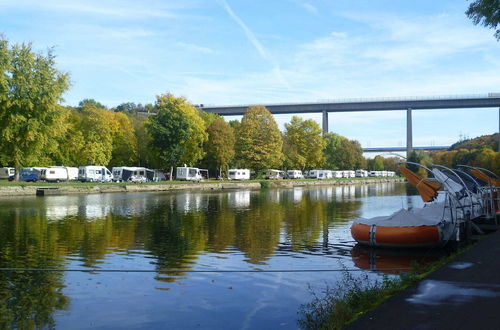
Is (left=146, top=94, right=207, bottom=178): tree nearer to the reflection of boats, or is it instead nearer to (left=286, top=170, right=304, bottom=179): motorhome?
(left=286, top=170, right=304, bottom=179): motorhome

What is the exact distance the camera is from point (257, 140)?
334 feet

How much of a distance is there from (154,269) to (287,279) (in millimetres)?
4696

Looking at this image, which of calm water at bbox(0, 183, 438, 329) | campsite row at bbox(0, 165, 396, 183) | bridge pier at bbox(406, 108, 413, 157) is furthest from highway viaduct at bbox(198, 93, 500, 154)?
calm water at bbox(0, 183, 438, 329)

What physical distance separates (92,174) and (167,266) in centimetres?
6563

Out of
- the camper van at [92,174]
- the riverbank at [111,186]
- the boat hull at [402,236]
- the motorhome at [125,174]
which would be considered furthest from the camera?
the motorhome at [125,174]

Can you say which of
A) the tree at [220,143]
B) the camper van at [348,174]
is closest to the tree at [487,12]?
the tree at [220,143]

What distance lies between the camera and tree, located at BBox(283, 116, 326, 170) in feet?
396

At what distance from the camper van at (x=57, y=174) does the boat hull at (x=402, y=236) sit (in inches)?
2531

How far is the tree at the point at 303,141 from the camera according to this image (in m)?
121

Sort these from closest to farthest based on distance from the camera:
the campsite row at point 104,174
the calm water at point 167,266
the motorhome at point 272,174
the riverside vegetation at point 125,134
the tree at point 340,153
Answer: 1. the calm water at point 167,266
2. the riverside vegetation at point 125,134
3. the campsite row at point 104,174
4. the motorhome at point 272,174
5. the tree at point 340,153

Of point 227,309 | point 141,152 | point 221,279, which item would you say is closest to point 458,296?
point 227,309

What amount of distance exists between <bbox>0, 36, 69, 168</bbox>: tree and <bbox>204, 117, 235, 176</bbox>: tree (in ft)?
125

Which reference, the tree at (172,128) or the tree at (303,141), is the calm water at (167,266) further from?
the tree at (303,141)

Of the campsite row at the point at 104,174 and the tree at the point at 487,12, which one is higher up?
the tree at the point at 487,12
